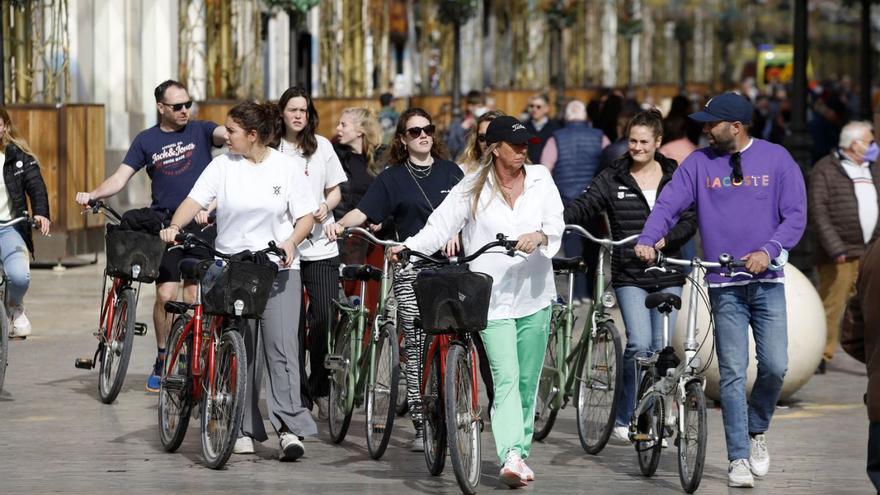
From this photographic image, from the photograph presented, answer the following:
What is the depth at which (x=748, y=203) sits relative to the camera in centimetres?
927

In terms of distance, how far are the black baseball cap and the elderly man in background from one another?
5.20 meters

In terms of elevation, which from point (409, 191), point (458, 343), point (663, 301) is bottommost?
point (458, 343)

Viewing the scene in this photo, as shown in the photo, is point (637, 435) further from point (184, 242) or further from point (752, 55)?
point (752, 55)

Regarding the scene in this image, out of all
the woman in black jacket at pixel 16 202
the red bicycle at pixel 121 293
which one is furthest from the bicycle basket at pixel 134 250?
the woman in black jacket at pixel 16 202

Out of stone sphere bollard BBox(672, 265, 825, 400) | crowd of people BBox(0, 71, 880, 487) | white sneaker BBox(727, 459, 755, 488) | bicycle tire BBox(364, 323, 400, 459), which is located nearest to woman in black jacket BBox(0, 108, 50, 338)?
crowd of people BBox(0, 71, 880, 487)

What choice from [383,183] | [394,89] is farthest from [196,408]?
[394,89]

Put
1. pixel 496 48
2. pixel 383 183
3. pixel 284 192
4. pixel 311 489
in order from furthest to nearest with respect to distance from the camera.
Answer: pixel 496 48
pixel 383 183
pixel 284 192
pixel 311 489

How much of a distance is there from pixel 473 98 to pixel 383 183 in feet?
53.5

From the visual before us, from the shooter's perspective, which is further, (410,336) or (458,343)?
(410,336)

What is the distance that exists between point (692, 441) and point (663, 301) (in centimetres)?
73

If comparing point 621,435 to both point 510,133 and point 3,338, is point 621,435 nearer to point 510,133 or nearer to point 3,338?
point 510,133

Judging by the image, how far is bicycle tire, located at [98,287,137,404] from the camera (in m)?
11.6

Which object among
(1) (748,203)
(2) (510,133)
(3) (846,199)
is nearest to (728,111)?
(1) (748,203)

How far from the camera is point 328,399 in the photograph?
35.9 feet
